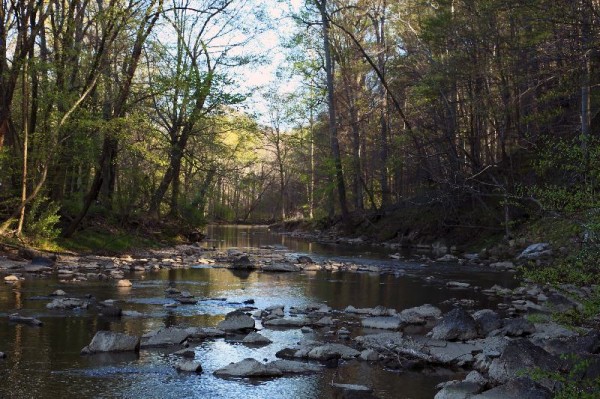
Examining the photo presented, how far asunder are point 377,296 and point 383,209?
1972 centimetres

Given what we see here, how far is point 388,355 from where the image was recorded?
727 cm

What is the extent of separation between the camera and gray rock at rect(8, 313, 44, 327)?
823 cm

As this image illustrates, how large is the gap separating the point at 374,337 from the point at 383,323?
3.50ft

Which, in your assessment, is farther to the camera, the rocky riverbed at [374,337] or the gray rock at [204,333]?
the gray rock at [204,333]

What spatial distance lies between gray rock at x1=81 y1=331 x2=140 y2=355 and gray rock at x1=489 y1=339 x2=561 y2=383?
403cm

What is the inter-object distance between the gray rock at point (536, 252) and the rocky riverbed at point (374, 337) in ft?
11.4

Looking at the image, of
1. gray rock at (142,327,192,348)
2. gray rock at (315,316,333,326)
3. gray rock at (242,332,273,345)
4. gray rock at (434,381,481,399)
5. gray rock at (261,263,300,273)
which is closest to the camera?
gray rock at (434,381,481,399)

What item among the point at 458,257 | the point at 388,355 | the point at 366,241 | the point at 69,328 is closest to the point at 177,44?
the point at 366,241

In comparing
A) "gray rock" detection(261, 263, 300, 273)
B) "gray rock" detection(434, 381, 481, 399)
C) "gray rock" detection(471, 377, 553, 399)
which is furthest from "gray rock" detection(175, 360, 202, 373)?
"gray rock" detection(261, 263, 300, 273)

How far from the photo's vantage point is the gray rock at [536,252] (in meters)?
16.5

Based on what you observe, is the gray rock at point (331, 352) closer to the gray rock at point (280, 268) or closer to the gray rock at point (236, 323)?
the gray rock at point (236, 323)

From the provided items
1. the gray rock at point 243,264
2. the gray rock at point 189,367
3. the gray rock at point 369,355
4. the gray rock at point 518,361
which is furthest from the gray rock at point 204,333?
the gray rock at point 243,264

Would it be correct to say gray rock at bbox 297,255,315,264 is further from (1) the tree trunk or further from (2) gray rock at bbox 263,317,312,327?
(1) the tree trunk

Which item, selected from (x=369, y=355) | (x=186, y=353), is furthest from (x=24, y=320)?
(x=369, y=355)
